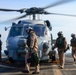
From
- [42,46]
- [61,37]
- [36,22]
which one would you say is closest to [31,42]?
[61,37]

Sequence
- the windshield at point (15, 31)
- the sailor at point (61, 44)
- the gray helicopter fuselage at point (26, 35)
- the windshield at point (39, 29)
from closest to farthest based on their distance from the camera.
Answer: the sailor at point (61, 44), the gray helicopter fuselage at point (26, 35), the windshield at point (15, 31), the windshield at point (39, 29)

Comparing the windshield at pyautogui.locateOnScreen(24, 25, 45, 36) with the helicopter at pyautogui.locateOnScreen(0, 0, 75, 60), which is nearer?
the helicopter at pyautogui.locateOnScreen(0, 0, 75, 60)

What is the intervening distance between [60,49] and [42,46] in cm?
151

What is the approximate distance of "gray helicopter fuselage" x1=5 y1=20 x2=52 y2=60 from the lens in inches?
683

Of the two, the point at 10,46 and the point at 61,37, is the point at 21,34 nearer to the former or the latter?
the point at 10,46

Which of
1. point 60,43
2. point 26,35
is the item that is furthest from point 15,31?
point 60,43

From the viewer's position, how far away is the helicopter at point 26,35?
17141 mm

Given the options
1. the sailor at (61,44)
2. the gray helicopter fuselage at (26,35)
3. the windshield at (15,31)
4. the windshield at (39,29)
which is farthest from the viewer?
the windshield at (39,29)

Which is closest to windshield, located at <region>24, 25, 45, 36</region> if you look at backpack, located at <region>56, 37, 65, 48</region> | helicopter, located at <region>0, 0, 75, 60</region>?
helicopter, located at <region>0, 0, 75, 60</region>

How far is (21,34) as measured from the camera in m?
18.8

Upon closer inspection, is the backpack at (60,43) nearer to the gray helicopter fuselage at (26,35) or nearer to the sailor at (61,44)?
the sailor at (61,44)

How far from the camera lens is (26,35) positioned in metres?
18.5

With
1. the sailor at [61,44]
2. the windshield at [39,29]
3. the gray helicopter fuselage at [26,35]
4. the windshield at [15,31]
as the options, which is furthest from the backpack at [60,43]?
the windshield at [15,31]

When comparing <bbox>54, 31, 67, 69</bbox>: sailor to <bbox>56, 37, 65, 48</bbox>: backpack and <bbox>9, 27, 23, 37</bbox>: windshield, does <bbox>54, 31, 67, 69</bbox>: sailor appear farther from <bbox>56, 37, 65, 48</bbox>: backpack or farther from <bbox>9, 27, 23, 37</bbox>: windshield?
<bbox>9, 27, 23, 37</bbox>: windshield
